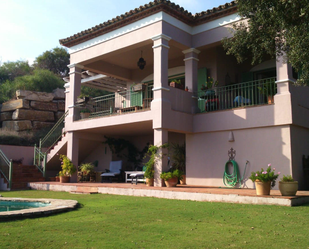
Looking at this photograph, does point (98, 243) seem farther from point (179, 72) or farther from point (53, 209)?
point (179, 72)

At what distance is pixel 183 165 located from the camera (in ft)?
43.8

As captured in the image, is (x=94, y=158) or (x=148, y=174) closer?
(x=148, y=174)

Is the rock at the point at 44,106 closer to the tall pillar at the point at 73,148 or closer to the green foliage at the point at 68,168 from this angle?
the tall pillar at the point at 73,148

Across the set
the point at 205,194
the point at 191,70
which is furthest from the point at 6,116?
the point at 205,194

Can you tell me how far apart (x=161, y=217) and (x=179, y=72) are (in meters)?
9.72

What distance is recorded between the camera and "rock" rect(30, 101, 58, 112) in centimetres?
2526

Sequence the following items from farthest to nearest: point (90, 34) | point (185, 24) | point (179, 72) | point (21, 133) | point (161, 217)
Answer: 1. point (21, 133)
2. point (179, 72)
3. point (90, 34)
4. point (185, 24)
5. point (161, 217)

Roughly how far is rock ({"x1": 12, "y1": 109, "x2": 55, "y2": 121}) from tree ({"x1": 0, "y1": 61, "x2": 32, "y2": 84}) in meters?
14.9

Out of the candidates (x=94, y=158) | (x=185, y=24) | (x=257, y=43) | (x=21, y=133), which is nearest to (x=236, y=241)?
(x=257, y=43)

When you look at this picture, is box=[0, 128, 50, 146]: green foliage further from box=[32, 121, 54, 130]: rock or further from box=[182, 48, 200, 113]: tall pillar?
box=[182, 48, 200, 113]: tall pillar

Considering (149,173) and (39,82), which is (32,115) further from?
(149,173)

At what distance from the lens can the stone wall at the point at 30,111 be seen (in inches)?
960

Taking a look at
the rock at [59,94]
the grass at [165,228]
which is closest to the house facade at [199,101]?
the grass at [165,228]

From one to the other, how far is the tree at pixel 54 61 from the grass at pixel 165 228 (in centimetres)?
3693
